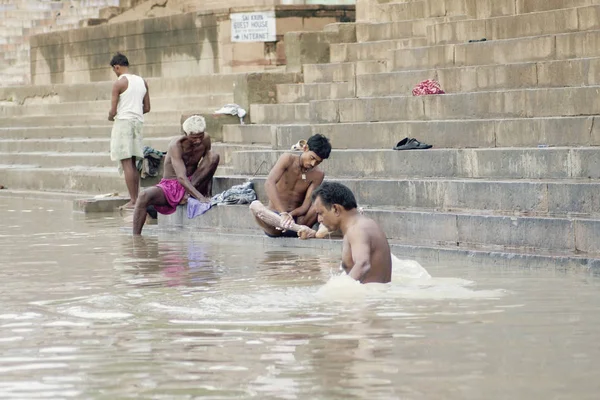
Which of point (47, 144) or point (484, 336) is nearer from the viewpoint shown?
point (484, 336)

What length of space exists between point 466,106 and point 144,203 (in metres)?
3.14

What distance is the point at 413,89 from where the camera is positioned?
1355 cm

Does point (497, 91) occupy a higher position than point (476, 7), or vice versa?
point (476, 7)

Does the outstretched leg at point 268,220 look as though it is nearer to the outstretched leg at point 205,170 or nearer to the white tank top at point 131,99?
the outstretched leg at point 205,170

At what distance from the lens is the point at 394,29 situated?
52.4ft

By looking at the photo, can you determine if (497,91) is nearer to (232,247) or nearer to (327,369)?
(232,247)

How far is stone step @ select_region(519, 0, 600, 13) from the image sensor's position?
1421 centimetres

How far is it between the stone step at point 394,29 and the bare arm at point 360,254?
767 cm

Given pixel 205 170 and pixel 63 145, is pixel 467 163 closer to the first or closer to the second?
pixel 205 170

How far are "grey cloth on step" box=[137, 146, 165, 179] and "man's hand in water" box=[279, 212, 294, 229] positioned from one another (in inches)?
160

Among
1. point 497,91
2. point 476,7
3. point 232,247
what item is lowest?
point 232,247

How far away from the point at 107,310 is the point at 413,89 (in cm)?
646

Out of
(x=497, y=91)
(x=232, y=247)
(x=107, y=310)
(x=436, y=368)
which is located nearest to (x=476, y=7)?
(x=497, y=91)

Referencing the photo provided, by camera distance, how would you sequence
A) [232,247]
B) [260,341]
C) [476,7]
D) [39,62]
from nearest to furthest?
1. [260,341]
2. [232,247]
3. [476,7]
4. [39,62]
